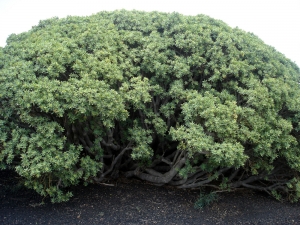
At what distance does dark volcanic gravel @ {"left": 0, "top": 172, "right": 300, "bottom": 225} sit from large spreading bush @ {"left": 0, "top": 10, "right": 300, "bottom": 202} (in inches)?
10.8

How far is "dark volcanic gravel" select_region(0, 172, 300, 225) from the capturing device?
5.76 metres

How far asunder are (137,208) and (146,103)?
6.51ft

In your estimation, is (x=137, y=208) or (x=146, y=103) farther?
(x=146, y=103)

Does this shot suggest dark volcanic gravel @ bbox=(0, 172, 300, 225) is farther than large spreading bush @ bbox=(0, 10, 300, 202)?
Yes

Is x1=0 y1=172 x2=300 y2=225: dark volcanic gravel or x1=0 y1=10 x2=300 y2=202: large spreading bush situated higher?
x1=0 y1=10 x2=300 y2=202: large spreading bush

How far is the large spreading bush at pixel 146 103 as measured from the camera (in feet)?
16.7

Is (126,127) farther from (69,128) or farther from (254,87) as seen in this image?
(254,87)

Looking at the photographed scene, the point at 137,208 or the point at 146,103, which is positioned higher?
the point at 146,103

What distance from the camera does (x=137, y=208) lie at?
612cm

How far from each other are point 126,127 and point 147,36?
1.86m

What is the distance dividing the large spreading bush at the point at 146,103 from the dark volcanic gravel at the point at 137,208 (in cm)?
28

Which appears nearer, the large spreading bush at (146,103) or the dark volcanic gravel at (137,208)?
the large spreading bush at (146,103)

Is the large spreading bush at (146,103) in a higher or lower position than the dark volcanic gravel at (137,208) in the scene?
higher

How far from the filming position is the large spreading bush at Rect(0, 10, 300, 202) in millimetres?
5090
